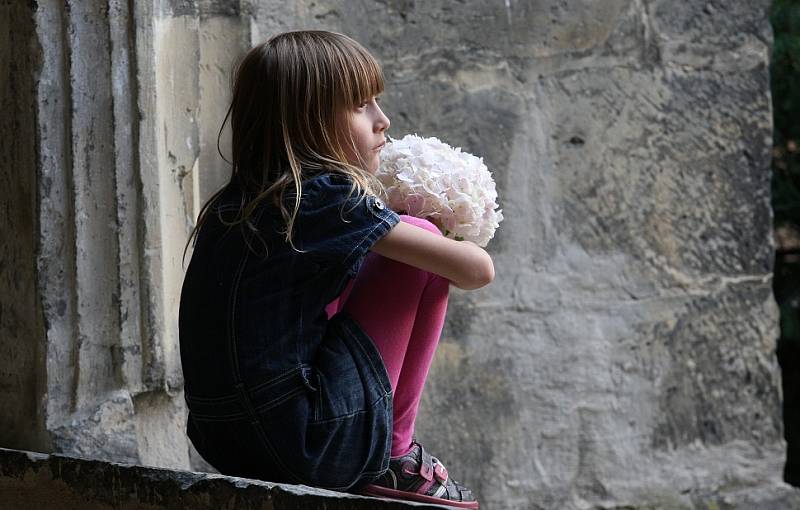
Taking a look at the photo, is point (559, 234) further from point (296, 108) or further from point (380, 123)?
point (296, 108)

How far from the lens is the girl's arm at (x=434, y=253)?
5.45ft

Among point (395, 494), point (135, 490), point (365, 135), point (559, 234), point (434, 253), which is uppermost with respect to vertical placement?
point (365, 135)

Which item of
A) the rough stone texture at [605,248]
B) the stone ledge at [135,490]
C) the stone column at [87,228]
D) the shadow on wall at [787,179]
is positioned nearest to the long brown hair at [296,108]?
the stone column at [87,228]

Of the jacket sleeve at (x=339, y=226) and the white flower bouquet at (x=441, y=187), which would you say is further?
the white flower bouquet at (x=441, y=187)

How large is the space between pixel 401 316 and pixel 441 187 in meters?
0.22

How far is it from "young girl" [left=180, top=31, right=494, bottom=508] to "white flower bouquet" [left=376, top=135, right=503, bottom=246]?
0.05m

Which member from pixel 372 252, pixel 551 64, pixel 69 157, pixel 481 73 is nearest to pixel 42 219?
pixel 69 157

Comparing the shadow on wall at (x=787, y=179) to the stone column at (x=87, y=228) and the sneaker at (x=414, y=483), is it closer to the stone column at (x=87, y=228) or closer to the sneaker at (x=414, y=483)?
the sneaker at (x=414, y=483)

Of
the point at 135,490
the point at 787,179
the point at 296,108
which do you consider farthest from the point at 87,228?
the point at 787,179

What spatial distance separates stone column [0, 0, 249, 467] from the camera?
6.32 feet

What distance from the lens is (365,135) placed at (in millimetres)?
1784

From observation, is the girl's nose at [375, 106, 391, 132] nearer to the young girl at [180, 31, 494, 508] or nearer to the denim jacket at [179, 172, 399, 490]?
the young girl at [180, 31, 494, 508]

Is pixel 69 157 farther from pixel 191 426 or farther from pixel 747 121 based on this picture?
pixel 747 121

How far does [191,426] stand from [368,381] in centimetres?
32
